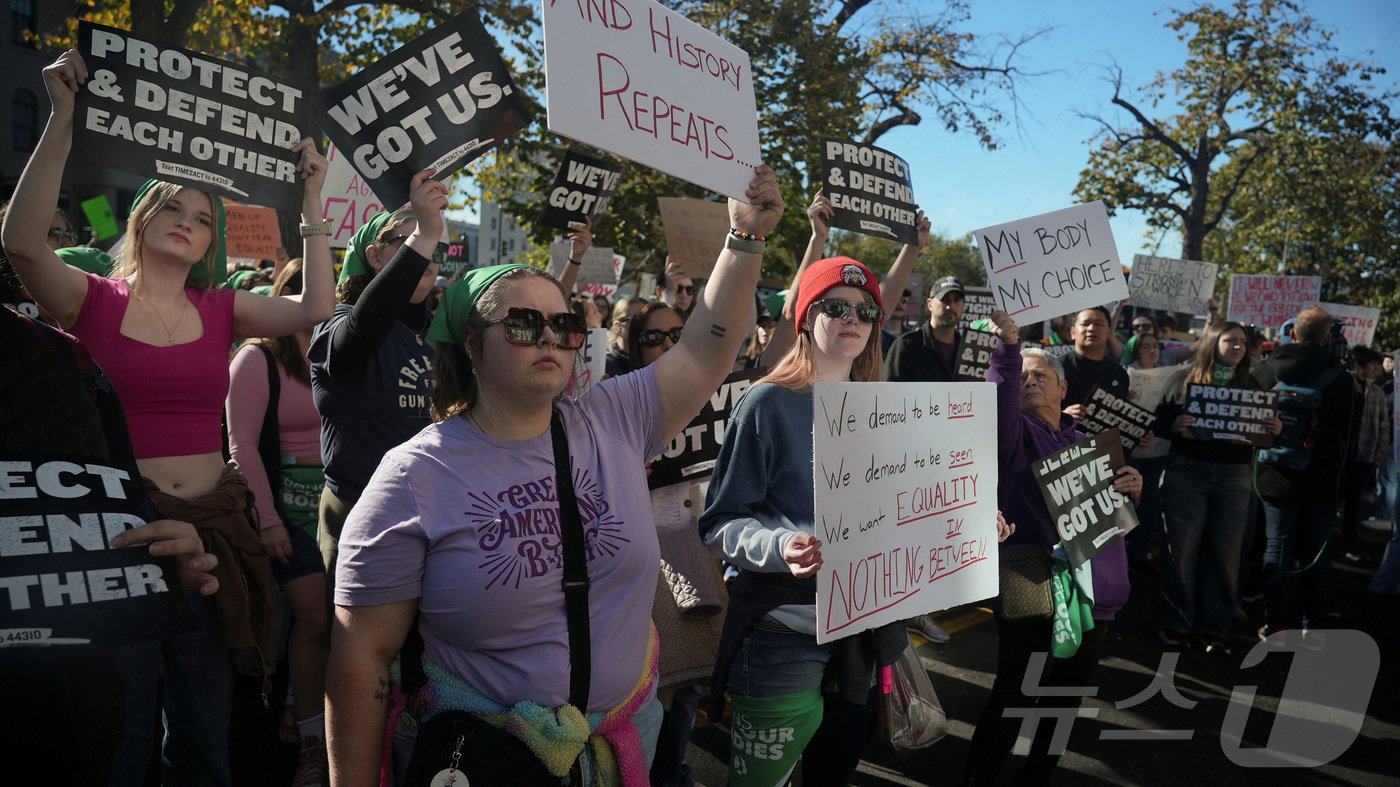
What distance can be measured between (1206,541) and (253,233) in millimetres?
8356

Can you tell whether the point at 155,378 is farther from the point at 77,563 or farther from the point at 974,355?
the point at 974,355

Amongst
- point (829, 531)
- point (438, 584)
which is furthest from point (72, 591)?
point (829, 531)

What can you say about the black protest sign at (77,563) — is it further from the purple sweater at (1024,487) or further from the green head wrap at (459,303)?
the purple sweater at (1024,487)

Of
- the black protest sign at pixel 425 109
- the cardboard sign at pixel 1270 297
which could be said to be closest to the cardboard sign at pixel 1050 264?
the black protest sign at pixel 425 109

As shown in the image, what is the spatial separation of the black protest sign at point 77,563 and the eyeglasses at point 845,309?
1890 mm

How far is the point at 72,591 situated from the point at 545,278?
1098 mm

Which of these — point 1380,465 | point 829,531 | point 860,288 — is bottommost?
point 1380,465

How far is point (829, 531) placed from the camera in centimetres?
255

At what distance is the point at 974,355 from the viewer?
6551mm

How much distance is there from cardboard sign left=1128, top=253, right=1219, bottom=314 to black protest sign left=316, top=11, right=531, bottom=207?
423 inches

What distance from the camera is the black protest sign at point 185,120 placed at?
115 inches

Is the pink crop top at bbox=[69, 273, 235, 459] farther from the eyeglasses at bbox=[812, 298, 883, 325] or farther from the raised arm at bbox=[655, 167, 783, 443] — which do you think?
the eyeglasses at bbox=[812, 298, 883, 325]

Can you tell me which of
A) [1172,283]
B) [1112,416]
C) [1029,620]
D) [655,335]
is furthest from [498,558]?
[1172,283]

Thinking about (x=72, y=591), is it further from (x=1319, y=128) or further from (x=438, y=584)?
(x=1319, y=128)
